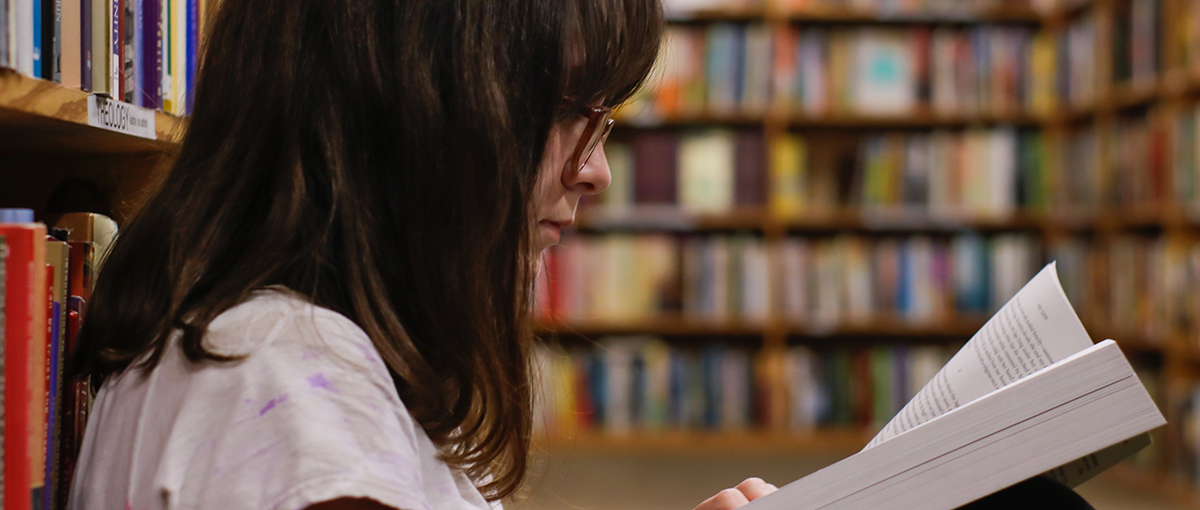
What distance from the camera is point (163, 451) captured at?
0.46 meters

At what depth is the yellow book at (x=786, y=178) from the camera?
106 inches

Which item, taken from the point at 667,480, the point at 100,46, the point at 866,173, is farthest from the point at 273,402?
the point at 866,173

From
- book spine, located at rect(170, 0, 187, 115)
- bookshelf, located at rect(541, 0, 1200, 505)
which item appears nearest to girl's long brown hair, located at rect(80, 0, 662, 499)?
book spine, located at rect(170, 0, 187, 115)

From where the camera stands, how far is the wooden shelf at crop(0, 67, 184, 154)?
53 centimetres

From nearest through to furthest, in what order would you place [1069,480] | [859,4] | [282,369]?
1. [282,369]
2. [1069,480]
3. [859,4]

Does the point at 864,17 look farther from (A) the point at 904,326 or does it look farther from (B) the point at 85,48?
(B) the point at 85,48

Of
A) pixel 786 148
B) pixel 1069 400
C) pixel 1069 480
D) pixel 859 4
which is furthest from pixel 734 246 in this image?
pixel 1069 400

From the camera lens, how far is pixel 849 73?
270cm

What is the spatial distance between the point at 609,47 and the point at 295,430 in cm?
35

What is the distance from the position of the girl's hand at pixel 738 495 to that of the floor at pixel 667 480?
5.04 feet

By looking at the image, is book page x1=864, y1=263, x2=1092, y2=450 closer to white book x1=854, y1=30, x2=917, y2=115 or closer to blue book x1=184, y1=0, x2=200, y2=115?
blue book x1=184, y1=0, x2=200, y2=115

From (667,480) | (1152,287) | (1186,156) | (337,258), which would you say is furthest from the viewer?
(667,480)

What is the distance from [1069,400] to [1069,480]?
209mm

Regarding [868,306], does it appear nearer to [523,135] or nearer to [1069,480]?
[1069,480]
